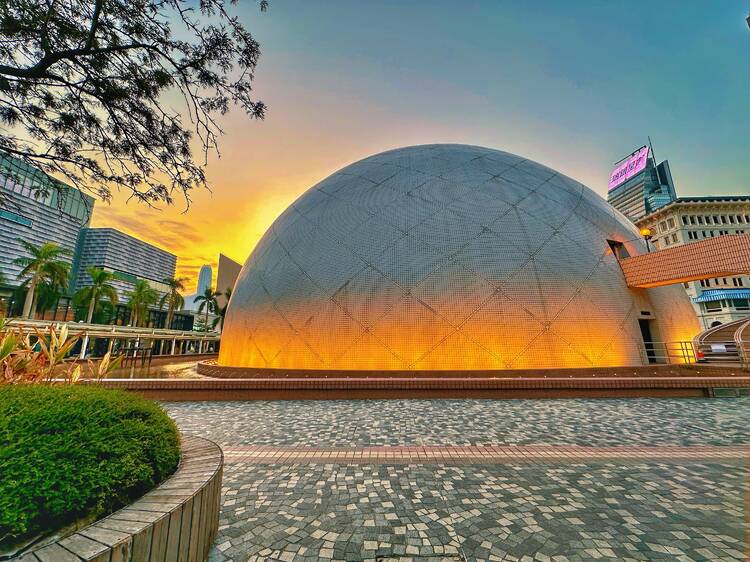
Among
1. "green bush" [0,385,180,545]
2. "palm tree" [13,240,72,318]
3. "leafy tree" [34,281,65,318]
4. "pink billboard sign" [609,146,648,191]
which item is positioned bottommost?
"green bush" [0,385,180,545]

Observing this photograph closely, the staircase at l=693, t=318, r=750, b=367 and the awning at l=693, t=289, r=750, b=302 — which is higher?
the awning at l=693, t=289, r=750, b=302

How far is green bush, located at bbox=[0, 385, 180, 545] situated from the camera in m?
2.03

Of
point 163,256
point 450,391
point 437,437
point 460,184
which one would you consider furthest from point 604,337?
point 163,256

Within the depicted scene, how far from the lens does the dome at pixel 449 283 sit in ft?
39.4

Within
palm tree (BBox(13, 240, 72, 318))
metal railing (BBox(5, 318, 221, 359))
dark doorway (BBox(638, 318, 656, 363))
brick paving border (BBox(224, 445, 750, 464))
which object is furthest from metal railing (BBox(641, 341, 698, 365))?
palm tree (BBox(13, 240, 72, 318))

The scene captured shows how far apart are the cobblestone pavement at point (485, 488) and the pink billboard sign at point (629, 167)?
119 m

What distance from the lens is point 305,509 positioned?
3.57m

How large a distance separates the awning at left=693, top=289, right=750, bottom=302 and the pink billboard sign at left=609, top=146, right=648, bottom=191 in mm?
54905

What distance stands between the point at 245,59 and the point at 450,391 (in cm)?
964

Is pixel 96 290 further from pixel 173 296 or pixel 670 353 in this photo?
pixel 670 353

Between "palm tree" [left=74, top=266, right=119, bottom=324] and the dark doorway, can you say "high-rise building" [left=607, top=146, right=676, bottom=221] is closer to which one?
the dark doorway

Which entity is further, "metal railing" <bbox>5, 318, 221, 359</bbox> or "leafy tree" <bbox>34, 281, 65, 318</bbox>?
"leafy tree" <bbox>34, 281, 65, 318</bbox>

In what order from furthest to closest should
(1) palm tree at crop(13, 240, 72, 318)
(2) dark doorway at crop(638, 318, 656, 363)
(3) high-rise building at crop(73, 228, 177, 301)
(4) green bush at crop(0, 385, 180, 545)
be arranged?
(3) high-rise building at crop(73, 228, 177, 301)
(1) palm tree at crop(13, 240, 72, 318)
(2) dark doorway at crop(638, 318, 656, 363)
(4) green bush at crop(0, 385, 180, 545)

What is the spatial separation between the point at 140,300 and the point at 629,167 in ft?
437
